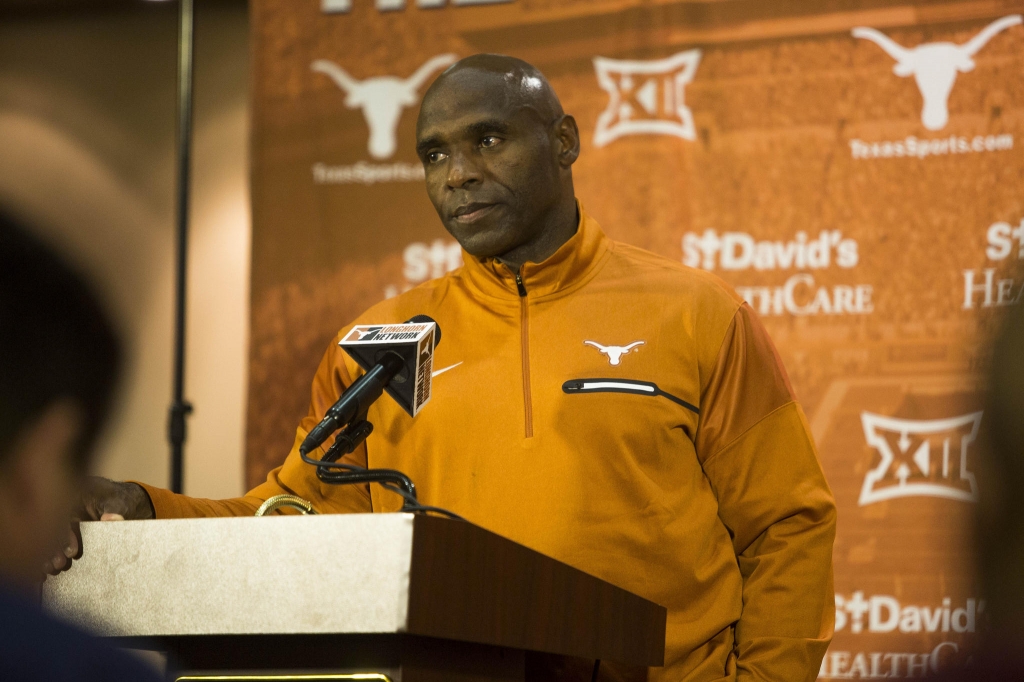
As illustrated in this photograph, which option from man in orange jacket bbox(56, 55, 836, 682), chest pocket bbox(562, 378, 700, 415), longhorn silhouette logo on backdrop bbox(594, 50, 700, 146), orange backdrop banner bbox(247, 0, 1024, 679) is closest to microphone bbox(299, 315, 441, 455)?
man in orange jacket bbox(56, 55, 836, 682)

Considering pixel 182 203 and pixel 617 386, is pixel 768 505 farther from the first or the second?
pixel 182 203

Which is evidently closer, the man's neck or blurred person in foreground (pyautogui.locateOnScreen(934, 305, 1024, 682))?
blurred person in foreground (pyautogui.locateOnScreen(934, 305, 1024, 682))

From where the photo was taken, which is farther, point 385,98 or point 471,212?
point 385,98

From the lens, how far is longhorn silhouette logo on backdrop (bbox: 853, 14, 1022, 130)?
3.22 meters

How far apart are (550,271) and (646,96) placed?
1348 mm

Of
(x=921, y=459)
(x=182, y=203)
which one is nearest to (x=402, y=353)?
(x=921, y=459)

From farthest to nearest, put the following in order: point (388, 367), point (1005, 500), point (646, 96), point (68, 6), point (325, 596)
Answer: point (68, 6), point (646, 96), point (388, 367), point (325, 596), point (1005, 500)

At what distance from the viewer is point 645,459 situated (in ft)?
6.89

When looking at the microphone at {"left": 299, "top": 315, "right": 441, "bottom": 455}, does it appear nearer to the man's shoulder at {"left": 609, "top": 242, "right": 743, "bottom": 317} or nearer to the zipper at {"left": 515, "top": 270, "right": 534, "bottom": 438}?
the zipper at {"left": 515, "top": 270, "right": 534, "bottom": 438}

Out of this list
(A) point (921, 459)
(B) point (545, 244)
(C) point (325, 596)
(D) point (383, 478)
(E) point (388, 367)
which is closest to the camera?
(C) point (325, 596)

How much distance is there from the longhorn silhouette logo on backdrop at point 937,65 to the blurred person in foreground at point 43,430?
2.81 meters

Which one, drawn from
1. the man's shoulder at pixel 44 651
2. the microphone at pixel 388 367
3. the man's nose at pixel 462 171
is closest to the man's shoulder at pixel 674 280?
the man's nose at pixel 462 171

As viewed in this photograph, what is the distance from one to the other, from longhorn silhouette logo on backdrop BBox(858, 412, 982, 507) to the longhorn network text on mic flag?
6.50ft

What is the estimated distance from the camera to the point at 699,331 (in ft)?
7.19
